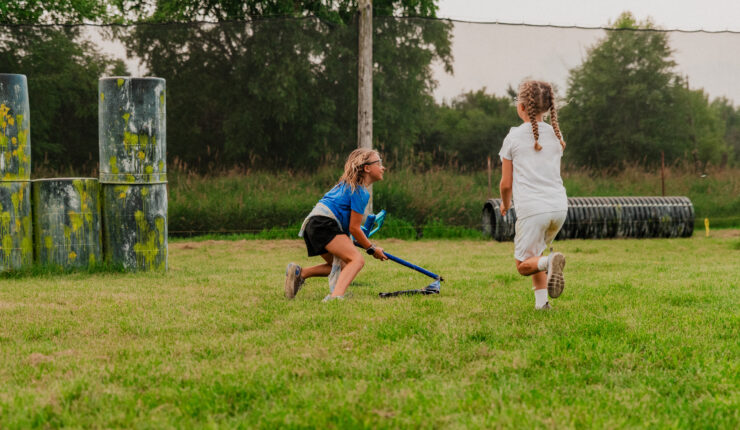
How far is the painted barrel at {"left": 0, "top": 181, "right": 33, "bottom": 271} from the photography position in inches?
258

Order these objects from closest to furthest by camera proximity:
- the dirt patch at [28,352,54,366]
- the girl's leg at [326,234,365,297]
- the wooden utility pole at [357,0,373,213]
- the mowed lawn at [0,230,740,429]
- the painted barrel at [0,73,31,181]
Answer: the mowed lawn at [0,230,740,429] < the dirt patch at [28,352,54,366] < the girl's leg at [326,234,365,297] < the painted barrel at [0,73,31,181] < the wooden utility pole at [357,0,373,213]

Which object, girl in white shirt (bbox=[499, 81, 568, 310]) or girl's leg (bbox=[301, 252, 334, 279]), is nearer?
girl in white shirt (bbox=[499, 81, 568, 310])

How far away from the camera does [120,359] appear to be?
349 cm

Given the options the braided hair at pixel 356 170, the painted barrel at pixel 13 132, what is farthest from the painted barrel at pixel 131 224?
the braided hair at pixel 356 170

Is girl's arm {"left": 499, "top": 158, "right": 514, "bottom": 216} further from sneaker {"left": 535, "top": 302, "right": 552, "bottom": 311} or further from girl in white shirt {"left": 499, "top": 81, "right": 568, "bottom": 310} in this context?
sneaker {"left": 535, "top": 302, "right": 552, "bottom": 311}

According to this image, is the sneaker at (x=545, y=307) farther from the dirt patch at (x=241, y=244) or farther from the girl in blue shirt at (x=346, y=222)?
the dirt patch at (x=241, y=244)

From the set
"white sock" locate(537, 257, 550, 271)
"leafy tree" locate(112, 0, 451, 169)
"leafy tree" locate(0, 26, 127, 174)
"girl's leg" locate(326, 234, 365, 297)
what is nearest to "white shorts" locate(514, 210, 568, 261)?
"white sock" locate(537, 257, 550, 271)

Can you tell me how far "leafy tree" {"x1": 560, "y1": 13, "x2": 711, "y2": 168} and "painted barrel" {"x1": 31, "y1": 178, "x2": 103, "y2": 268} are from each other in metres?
7.83

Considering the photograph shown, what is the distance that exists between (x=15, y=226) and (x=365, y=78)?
18.9 feet

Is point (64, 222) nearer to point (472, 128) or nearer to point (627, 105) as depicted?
point (472, 128)

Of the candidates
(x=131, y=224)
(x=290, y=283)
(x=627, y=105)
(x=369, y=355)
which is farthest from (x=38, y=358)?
(x=627, y=105)

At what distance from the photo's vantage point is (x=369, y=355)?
3.49 metres

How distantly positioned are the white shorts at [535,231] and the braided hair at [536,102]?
0.44 m

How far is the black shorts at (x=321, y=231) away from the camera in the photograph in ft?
17.4
